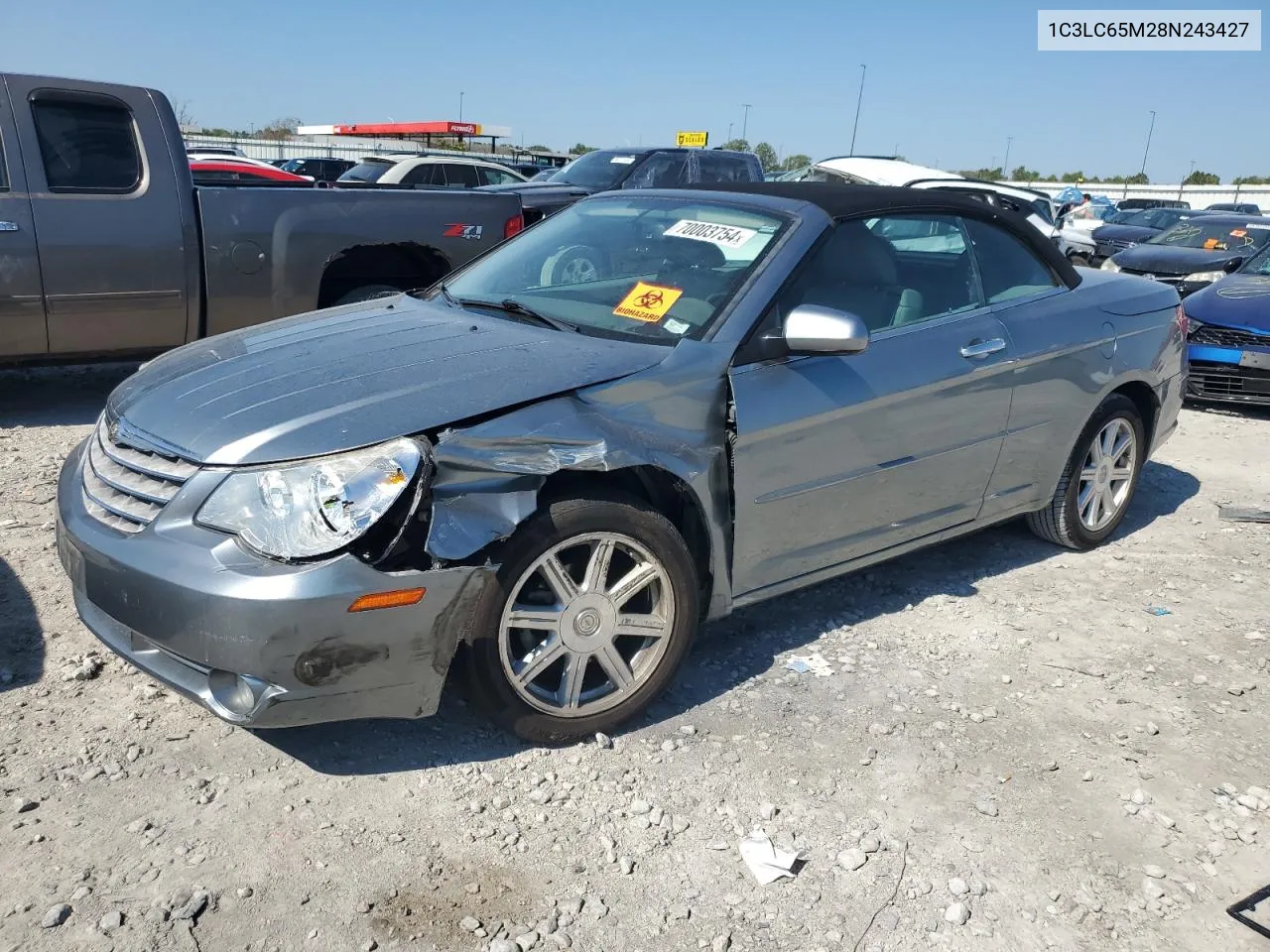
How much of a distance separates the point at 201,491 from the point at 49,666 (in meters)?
1.22

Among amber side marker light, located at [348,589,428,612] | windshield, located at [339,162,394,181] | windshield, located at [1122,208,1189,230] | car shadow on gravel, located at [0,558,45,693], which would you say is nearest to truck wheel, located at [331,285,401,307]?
car shadow on gravel, located at [0,558,45,693]

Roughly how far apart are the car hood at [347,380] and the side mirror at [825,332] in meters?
0.43

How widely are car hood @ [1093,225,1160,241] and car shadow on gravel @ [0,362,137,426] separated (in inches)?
629

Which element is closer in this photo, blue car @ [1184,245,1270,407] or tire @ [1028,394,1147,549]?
tire @ [1028,394,1147,549]

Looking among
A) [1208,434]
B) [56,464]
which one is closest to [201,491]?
[56,464]

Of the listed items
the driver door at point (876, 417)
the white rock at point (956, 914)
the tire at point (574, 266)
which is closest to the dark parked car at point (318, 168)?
the tire at point (574, 266)

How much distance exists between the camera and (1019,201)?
1240cm

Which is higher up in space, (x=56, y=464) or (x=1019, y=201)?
(x=1019, y=201)

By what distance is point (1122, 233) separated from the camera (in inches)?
736

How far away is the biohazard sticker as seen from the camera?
3627mm

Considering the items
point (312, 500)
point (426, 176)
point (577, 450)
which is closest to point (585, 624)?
point (577, 450)

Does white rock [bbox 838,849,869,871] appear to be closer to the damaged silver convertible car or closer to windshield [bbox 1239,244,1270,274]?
the damaged silver convertible car

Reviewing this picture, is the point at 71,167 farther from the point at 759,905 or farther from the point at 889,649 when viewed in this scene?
the point at 759,905

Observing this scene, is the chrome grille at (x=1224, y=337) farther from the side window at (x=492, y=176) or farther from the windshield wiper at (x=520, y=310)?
the side window at (x=492, y=176)
